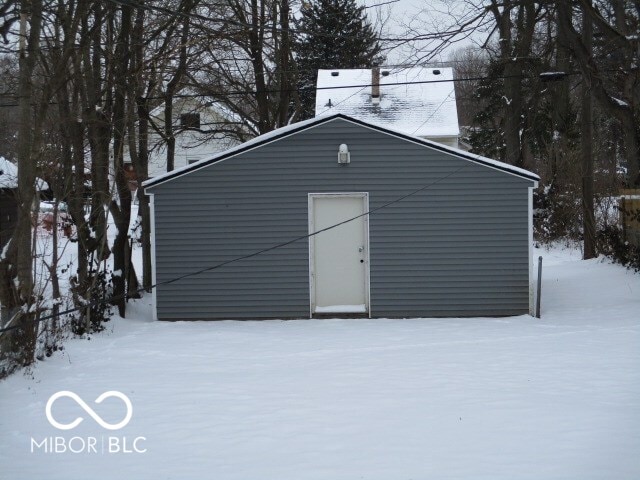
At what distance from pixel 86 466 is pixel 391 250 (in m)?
8.04

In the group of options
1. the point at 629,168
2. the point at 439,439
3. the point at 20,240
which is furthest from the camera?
the point at 629,168

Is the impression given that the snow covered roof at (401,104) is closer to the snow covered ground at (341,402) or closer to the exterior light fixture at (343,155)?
the exterior light fixture at (343,155)

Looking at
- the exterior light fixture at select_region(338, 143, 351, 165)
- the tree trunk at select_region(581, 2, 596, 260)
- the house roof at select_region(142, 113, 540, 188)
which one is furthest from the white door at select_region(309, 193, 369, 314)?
the tree trunk at select_region(581, 2, 596, 260)

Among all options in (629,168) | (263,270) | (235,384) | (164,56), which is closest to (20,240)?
(235,384)

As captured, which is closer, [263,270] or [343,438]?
[343,438]

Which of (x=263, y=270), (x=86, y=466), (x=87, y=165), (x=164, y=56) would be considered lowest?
(x=86, y=466)

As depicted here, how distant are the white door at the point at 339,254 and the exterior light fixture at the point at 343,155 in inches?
23.3

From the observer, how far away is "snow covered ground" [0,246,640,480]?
6121mm

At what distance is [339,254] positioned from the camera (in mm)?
13570

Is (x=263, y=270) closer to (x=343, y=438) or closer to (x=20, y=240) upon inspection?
(x=20, y=240)

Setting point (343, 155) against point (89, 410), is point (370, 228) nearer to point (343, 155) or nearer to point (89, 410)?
point (343, 155)

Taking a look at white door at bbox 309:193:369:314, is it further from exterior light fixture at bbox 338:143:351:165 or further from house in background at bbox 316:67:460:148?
house in background at bbox 316:67:460:148

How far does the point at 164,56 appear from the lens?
560 inches

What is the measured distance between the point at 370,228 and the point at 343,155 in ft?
4.49
